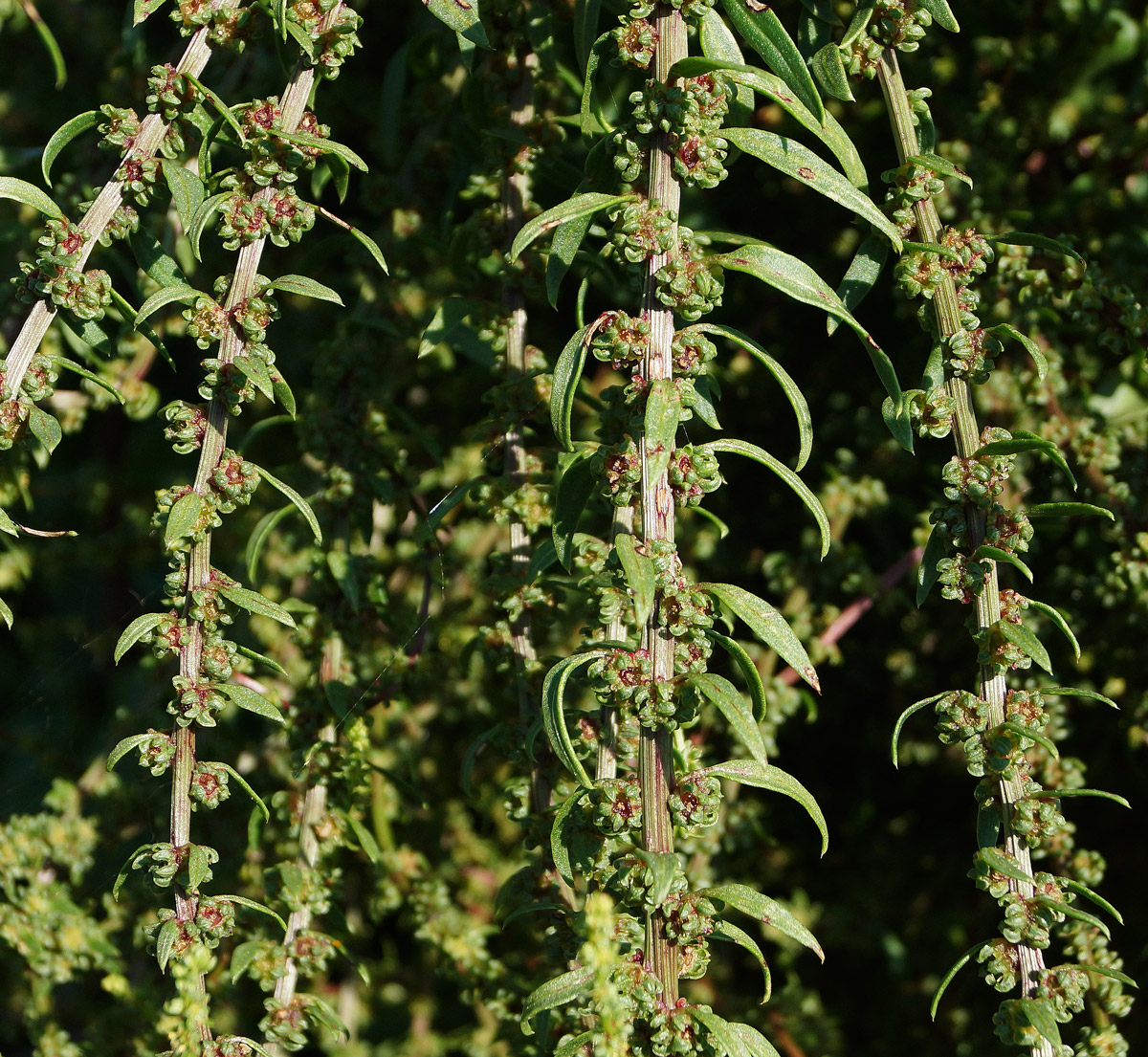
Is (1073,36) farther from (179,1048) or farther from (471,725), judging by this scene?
(179,1048)

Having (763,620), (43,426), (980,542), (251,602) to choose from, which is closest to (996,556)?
(980,542)

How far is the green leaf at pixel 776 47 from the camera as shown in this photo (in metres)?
0.61

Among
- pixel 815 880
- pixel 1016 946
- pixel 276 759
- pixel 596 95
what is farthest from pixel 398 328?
pixel 815 880

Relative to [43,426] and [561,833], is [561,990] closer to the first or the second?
[561,833]

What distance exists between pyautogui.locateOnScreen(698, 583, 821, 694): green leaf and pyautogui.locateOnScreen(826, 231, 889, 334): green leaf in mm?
170

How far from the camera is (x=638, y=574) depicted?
0.54 m

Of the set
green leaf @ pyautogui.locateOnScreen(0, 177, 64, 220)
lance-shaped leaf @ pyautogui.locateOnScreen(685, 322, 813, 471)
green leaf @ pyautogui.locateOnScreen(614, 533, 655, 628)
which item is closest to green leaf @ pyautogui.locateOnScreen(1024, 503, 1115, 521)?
lance-shaped leaf @ pyautogui.locateOnScreen(685, 322, 813, 471)

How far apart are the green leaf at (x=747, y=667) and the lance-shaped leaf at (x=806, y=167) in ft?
0.77

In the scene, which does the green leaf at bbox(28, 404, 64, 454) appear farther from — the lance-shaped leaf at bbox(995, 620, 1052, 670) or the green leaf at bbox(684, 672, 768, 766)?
the lance-shaped leaf at bbox(995, 620, 1052, 670)

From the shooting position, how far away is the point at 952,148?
1.00 meters

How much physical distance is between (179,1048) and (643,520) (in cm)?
37

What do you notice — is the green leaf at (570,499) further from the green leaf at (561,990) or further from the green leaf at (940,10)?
the green leaf at (940,10)

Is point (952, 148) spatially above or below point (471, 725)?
above

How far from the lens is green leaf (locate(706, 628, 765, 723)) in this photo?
0.58 metres
